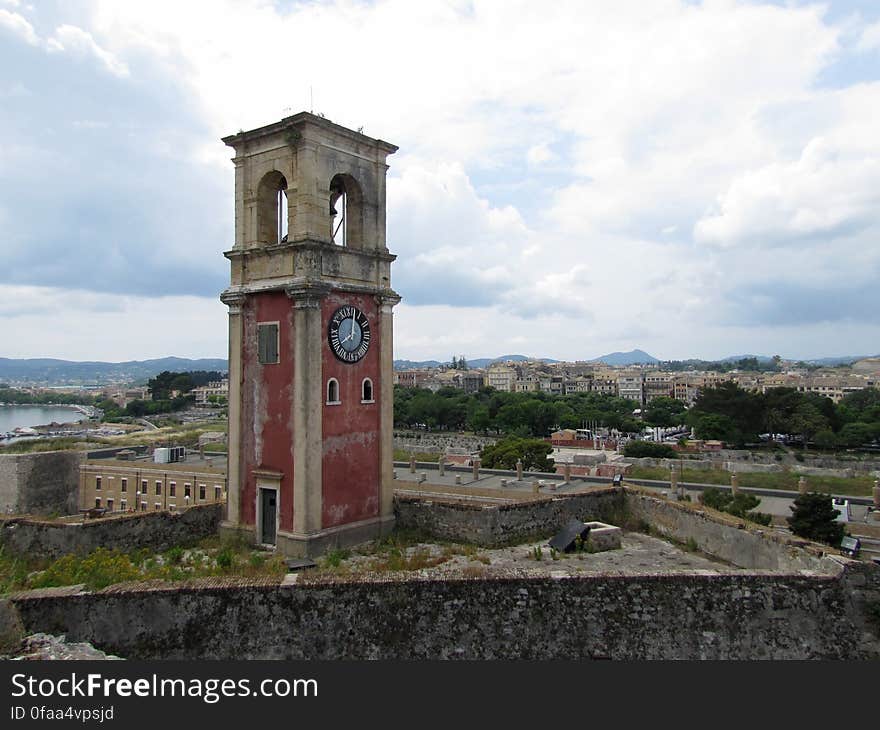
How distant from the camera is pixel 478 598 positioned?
29.2ft

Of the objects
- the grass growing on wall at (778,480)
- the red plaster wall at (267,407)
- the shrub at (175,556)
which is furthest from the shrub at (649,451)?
the shrub at (175,556)

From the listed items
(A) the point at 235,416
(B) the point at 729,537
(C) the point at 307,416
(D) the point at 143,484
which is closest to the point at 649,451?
(D) the point at 143,484

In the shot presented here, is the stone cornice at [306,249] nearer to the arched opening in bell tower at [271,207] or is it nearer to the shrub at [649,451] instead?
the arched opening in bell tower at [271,207]

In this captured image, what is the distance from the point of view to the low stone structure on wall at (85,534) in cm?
1374

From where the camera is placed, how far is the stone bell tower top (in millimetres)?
14930

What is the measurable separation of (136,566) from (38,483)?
24.6 metres

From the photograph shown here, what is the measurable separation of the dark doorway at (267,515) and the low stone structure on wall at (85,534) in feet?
7.19

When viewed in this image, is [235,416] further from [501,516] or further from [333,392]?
[501,516]

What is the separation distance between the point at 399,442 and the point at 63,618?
98.9 meters

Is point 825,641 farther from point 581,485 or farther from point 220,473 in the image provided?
point 220,473

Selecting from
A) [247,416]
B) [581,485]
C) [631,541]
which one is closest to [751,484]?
[581,485]

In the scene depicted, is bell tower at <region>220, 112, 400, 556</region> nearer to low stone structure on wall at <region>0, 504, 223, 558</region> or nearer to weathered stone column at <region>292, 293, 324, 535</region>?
weathered stone column at <region>292, 293, 324, 535</region>

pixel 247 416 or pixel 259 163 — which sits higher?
pixel 259 163

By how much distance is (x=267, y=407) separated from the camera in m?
15.4
